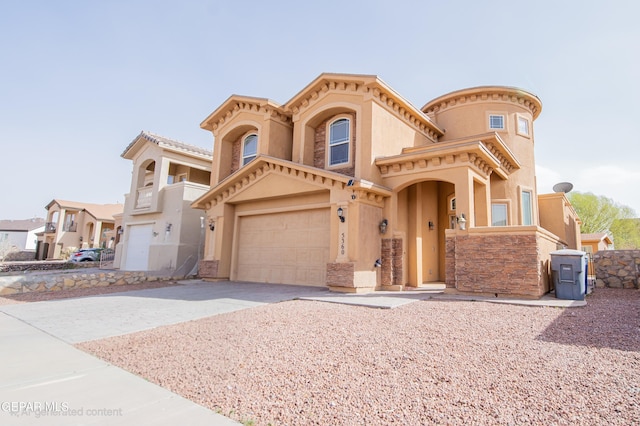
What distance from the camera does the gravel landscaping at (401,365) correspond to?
314cm

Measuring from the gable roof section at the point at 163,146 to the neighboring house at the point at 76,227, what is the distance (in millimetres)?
18615

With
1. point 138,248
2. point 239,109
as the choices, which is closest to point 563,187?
point 239,109

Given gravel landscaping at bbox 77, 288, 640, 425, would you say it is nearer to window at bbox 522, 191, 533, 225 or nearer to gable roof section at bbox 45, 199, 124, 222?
window at bbox 522, 191, 533, 225

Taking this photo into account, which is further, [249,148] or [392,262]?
[249,148]

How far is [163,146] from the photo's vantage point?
19.1 metres

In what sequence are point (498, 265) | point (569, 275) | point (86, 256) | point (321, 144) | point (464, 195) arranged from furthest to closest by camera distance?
point (86, 256), point (321, 144), point (464, 195), point (498, 265), point (569, 275)

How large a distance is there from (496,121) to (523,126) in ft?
5.03

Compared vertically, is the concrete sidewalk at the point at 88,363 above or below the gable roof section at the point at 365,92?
below

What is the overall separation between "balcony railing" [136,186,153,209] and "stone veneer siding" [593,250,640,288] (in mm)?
20924

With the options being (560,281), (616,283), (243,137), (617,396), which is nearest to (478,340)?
(617,396)

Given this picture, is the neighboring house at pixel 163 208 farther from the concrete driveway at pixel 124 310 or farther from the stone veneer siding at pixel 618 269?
the stone veneer siding at pixel 618 269

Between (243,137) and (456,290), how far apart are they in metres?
12.5

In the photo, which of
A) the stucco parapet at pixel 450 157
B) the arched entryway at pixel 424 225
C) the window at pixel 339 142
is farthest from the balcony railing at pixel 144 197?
the arched entryway at pixel 424 225

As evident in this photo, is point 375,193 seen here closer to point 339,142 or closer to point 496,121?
point 339,142
